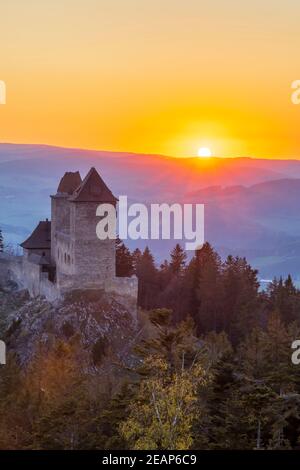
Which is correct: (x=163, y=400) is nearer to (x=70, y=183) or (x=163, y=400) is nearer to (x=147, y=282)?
(x=70, y=183)

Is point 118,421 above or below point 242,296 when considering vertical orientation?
below

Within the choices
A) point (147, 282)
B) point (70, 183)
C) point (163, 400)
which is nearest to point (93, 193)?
point (70, 183)

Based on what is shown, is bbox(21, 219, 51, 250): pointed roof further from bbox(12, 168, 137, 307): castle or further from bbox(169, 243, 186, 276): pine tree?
bbox(169, 243, 186, 276): pine tree

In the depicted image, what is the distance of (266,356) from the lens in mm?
41938

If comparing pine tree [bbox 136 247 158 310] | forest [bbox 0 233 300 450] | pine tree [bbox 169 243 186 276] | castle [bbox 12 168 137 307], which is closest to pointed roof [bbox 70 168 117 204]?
castle [bbox 12 168 137 307]

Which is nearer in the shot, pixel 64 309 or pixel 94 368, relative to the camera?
pixel 94 368

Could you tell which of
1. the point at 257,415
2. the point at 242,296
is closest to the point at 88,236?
the point at 242,296

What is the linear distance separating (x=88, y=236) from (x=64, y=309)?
481cm

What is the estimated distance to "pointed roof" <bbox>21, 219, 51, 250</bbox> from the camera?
6706 centimetres

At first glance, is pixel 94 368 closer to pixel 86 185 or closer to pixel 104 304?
pixel 104 304

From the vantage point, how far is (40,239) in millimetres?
67688

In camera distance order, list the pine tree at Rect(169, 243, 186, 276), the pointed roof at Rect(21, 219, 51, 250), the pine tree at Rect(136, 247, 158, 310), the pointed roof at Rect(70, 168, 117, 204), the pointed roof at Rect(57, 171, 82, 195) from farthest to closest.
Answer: the pine tree at Rect(169, 243, 186, 276), the pine tree at Rect(136, 247, 158, 310), the pointed roof at Rect(21, 219, 51, 250), the pointed roof at Rect(57, 171, 82, 195), the pointed roof at Rect(70, 168, 117, 204)

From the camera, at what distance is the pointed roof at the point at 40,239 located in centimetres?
6706

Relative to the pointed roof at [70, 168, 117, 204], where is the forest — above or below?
below
